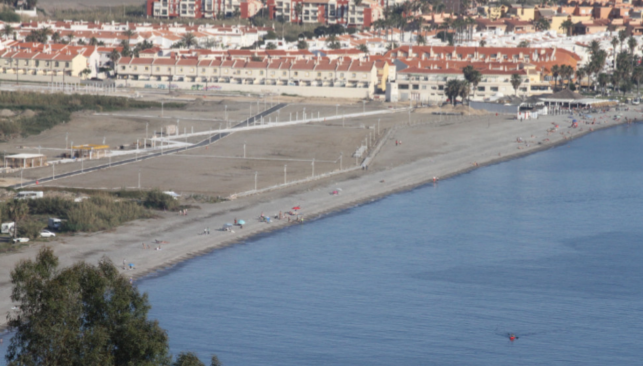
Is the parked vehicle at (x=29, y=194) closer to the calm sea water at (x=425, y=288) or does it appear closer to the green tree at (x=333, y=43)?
the calm sea water at (x=425, y=288)

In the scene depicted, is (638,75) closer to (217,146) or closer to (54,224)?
(217,146)

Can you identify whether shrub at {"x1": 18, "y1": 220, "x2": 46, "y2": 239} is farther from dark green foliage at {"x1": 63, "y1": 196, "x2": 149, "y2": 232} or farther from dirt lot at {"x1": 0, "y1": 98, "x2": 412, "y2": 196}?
Result: dirt lot at {"x1": 0, "y1": 98, "x2": 412, "y2": 196}

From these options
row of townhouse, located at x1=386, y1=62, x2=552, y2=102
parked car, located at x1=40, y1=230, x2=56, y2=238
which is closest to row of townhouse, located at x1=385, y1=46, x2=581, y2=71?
row of townhouse, located at x1=386, y1=62, x2=552, y2=102

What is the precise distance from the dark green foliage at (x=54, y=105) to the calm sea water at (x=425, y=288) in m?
39.8

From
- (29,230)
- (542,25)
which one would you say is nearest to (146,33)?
(542,25)

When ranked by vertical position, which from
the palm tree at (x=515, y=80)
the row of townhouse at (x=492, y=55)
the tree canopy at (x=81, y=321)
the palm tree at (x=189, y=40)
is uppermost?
the palm tree at (x=189, y=40)

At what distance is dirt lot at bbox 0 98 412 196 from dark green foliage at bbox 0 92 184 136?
1.71 metres

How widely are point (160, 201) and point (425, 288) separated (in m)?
18.1

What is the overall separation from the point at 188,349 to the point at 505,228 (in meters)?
24.9

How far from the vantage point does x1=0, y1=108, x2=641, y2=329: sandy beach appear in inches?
1656

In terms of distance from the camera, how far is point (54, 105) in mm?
94375

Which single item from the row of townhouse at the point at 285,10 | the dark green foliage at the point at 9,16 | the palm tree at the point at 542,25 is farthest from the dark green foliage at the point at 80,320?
the row of townhouse at the point at 285,10

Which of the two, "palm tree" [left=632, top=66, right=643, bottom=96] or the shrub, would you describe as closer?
the shrub

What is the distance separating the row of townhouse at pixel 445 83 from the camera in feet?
364
